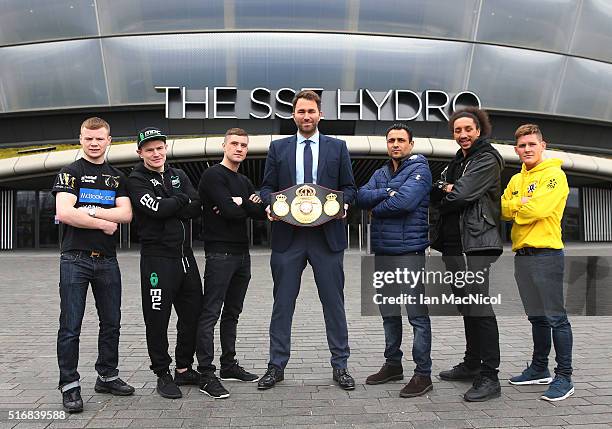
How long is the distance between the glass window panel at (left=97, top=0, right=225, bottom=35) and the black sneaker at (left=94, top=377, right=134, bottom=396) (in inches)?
779

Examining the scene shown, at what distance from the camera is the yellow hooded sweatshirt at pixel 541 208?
154 inches

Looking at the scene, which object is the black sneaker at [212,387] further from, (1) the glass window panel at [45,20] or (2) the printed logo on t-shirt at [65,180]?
(1) the glass window panel at [45,20]

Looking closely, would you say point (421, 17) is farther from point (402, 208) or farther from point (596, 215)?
point (402, 208)

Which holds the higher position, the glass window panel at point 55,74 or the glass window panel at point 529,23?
the glass window panel at point 529,23

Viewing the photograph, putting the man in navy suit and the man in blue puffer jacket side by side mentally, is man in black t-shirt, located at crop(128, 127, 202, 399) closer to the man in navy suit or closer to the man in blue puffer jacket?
the man in navy suit

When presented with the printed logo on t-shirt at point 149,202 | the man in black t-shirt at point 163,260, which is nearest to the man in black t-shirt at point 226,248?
the man in black t-shirt at point 163,260

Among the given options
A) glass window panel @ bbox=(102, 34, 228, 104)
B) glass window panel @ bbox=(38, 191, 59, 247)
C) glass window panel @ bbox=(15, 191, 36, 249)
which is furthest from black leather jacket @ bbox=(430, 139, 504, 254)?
glass window panel @ bbox=(15, 191, 36, 249)

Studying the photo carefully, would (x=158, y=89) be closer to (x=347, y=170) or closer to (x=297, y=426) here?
(x=347, y=170)

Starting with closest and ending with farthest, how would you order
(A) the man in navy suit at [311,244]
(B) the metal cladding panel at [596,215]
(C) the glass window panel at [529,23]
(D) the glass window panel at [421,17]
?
(A) the man in navy suit at [311,244]
(D) the glass window panel at [421,17]
(C) the glass window panel at [529,23]
(B) the metal cladding panel at [596,215]

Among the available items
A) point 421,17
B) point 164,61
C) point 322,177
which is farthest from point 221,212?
point 421,17

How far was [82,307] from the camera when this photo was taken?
383 cm

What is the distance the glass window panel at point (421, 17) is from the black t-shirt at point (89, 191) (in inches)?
779

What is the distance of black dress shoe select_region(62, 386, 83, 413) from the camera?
3547 mm

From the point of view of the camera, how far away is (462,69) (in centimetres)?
2225
